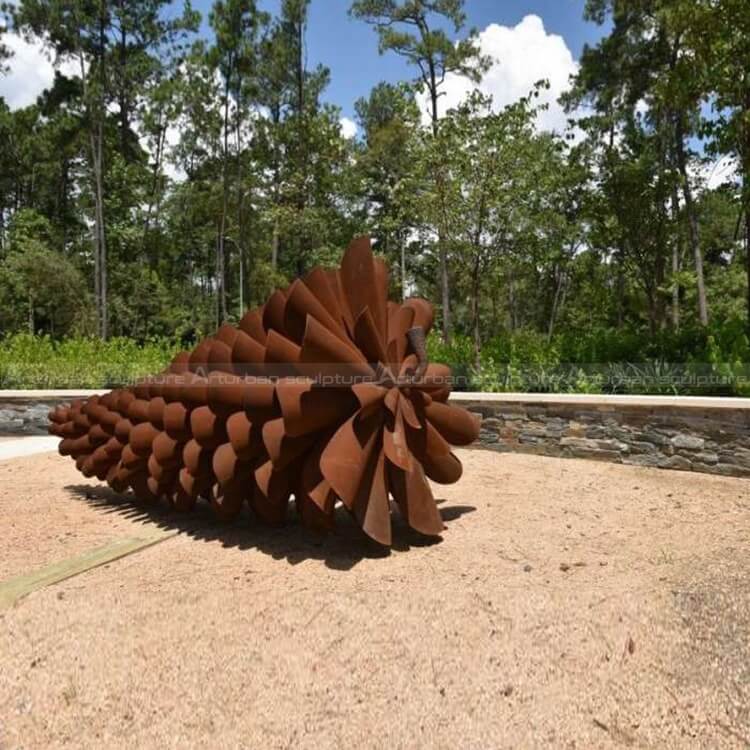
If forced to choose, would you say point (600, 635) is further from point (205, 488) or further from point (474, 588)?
point (205, 488)

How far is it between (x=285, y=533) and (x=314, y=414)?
1063mm

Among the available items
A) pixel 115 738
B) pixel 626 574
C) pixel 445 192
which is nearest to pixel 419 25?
pixel 445 192

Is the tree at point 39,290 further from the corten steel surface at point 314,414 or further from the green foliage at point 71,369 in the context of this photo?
the corten steel surface at point 314,414

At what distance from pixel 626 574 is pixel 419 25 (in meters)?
18.8

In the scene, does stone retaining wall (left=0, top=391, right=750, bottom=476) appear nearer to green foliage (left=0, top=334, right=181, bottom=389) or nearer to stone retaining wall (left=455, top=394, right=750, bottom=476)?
stone retaining wall (left=455, top=394, right=750, bottom=476)

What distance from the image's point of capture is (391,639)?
7.82 feet

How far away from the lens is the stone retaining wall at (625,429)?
5.31 m

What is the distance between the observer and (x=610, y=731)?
1.86 metres

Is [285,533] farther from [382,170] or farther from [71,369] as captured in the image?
[382,170]

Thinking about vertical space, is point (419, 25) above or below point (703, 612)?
above

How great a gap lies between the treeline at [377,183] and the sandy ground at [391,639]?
6.54 meters

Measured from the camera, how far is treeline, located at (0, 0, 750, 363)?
1006 cm

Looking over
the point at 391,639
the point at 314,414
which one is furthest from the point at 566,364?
the point at 391,639

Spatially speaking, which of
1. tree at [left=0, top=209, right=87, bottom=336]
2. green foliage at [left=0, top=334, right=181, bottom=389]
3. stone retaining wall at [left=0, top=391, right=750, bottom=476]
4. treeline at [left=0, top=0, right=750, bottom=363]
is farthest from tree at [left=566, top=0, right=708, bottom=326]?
tree at [left=0, top=209, right=87, bottom=336]
